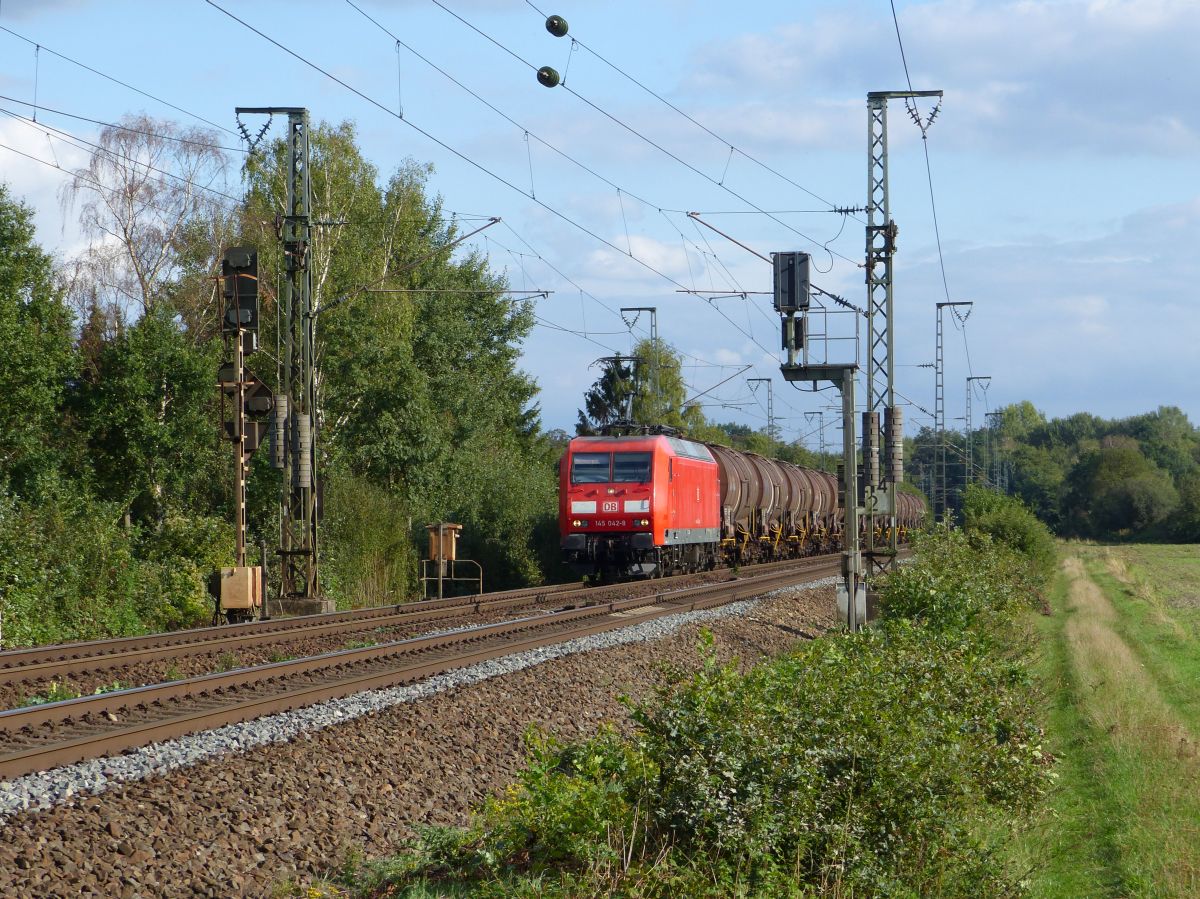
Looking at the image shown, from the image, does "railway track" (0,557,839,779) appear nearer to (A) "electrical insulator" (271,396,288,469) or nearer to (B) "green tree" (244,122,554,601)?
(A) "electrical insulator" (271,396,288,469)

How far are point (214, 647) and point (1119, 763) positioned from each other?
31.9 feet

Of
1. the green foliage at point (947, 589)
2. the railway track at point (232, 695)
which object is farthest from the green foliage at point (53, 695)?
the green foliage at point (947, 589)

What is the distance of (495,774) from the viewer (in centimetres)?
Result: 864

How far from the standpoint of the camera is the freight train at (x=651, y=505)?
27.9 metres

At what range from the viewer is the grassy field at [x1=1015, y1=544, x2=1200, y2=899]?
8.17 meters

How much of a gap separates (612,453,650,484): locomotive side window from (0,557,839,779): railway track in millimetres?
9818

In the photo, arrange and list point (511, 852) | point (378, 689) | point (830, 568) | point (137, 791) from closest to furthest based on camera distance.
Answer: point (511, 852)
point (137, 791)
point (378, 689)
point (830, 568)

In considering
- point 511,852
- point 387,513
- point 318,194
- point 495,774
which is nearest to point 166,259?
point 318,194

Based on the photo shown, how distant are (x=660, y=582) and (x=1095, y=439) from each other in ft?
456

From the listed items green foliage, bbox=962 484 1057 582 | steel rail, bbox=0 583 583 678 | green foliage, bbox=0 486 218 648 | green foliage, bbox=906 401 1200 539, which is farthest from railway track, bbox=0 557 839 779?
green foliage, bbox=906 401 1200 539

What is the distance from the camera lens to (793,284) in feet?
58.3

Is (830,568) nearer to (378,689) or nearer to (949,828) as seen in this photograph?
(378,689)

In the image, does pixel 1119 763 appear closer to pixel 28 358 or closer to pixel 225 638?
pixel 225 638

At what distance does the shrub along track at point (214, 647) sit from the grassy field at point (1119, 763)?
815 cm
